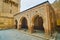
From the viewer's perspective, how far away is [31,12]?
1017cm

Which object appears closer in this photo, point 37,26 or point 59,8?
point 37,26

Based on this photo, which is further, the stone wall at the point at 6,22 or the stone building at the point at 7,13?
the stone building at the point at 7,13

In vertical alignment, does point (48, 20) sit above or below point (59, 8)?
below

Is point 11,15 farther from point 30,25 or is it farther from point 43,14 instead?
point 43,14

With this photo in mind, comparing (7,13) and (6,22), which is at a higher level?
(7,13)

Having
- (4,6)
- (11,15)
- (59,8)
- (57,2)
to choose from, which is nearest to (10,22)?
(11,15)

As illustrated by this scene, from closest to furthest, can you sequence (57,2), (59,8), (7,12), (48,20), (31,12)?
(48,20)
(31,12)
(7,12)
(59,8)
(57,2)

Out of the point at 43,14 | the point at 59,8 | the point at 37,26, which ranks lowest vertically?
the point at 37,26

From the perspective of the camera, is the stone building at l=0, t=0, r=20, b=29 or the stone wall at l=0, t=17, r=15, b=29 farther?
the stone building at l=0, t=0, r=20, b=29

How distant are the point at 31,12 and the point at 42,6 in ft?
5.94

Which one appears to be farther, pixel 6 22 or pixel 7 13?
pixel 7 13

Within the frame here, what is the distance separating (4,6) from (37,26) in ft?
21.3

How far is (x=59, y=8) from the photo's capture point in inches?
705

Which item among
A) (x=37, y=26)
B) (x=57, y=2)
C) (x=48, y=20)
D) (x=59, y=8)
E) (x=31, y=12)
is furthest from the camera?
(x=57, y=2)
